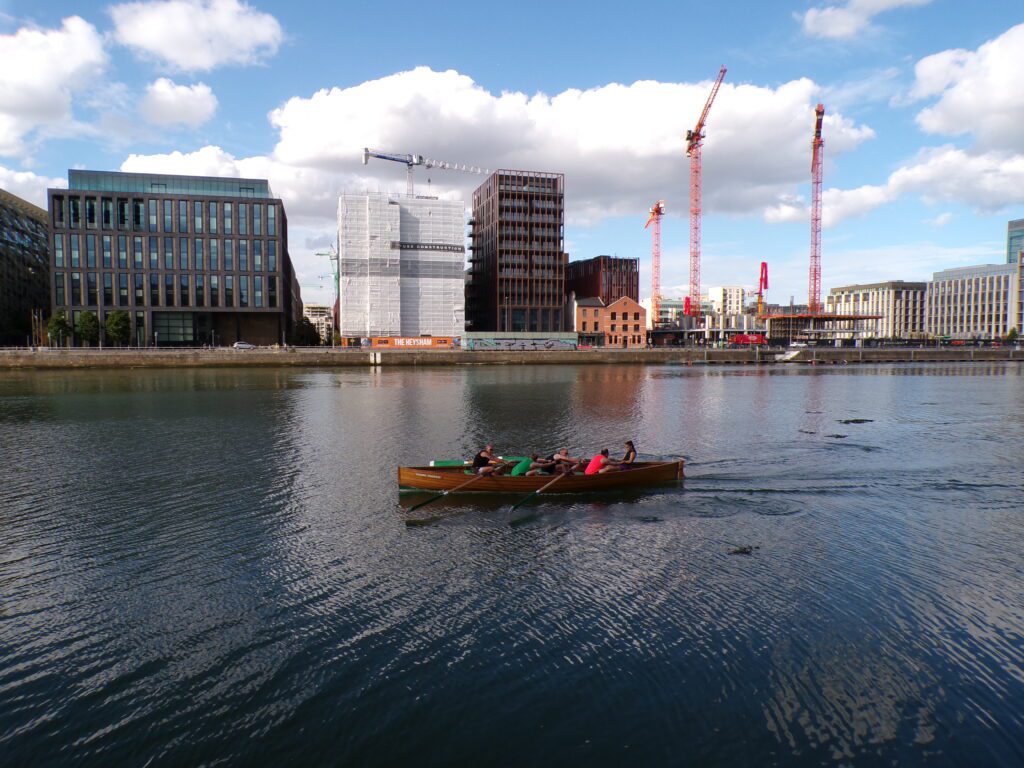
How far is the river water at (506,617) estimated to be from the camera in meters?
10.4

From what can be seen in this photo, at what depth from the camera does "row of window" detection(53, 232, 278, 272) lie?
12212 centimetres

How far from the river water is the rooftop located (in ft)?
372

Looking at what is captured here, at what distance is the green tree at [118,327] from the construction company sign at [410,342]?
46.8 metres

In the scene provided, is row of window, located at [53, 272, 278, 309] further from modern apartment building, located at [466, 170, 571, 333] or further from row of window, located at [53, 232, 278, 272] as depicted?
modern apartment building, located at [466, 170, 571, 333]

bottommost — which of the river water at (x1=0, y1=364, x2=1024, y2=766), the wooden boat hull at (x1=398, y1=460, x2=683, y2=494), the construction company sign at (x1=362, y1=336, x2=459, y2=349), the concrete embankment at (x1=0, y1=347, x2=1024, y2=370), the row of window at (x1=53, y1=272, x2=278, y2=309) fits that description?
the river water at (x1=0, y1=364, x2=1024, y2=766)

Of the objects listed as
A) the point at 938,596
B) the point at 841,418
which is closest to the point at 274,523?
the point at 938,596

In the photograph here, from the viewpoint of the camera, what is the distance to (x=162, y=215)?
125m

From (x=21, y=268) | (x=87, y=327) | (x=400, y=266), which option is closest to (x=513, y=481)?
(x=87, y=327)

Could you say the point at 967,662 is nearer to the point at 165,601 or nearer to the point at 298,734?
the point at 298,734

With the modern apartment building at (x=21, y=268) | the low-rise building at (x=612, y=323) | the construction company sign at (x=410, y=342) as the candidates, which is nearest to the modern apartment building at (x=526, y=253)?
the low-rise building at (x=612, y=323)

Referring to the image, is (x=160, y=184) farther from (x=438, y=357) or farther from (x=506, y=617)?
(x=506, y=617)

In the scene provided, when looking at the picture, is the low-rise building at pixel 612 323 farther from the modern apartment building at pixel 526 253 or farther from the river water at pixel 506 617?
the river water at pixel 506 617

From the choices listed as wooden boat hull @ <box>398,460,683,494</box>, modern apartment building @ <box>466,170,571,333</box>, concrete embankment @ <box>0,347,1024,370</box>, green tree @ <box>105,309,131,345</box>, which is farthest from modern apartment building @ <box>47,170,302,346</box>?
wooden boat hull @ <box>398,460,683,494</box>

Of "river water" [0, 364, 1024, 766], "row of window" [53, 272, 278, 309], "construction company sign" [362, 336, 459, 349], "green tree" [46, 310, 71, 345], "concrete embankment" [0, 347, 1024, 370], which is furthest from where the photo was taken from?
"construction company sign" [362, 336, 459, 349]
